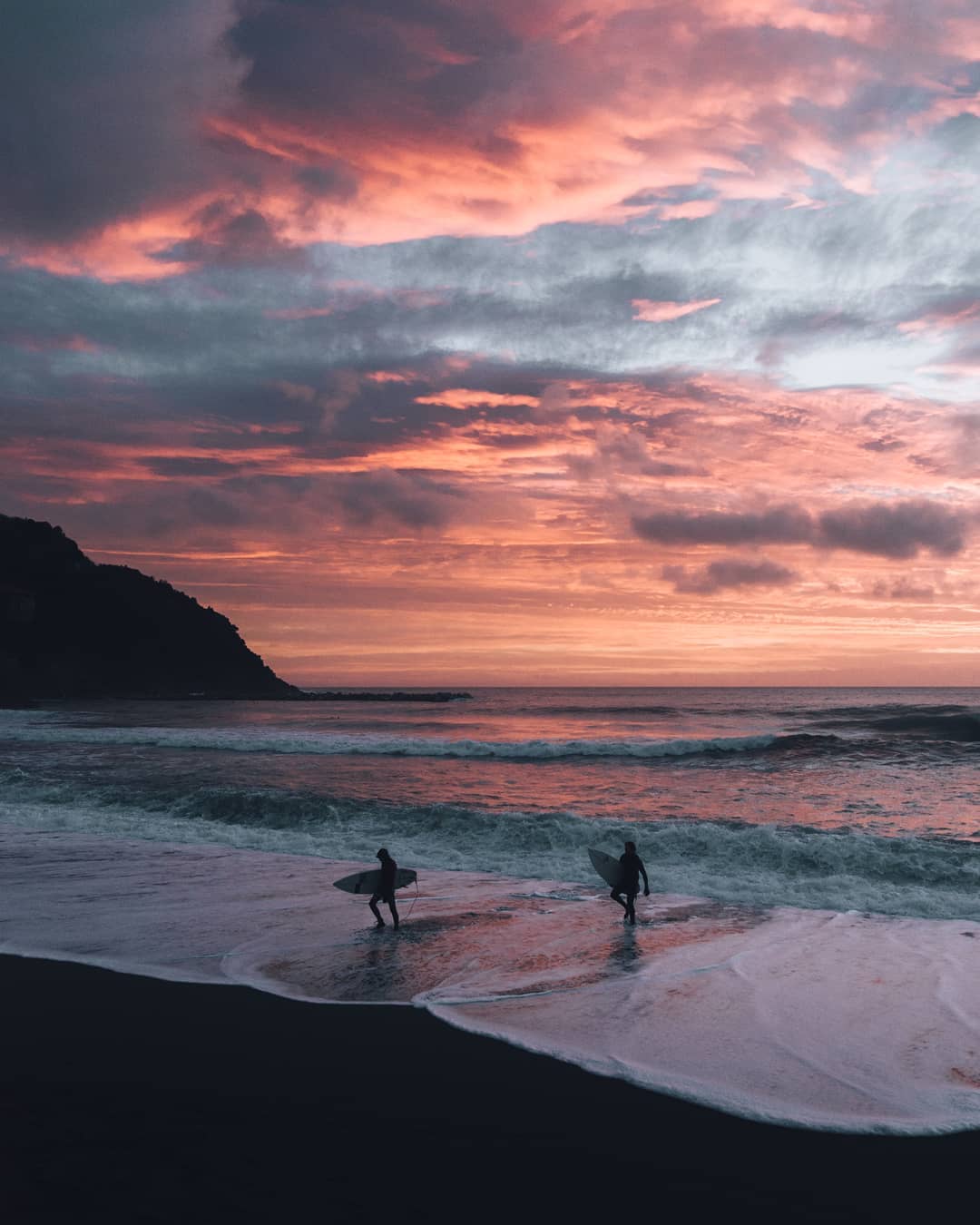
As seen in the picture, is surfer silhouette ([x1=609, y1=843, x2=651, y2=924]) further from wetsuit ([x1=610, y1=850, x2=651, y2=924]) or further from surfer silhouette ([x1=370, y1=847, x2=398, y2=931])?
surfer silhouette ([x1=370, y1=847, x2=398, y2=931])

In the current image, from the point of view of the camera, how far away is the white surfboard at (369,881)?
47.7ft

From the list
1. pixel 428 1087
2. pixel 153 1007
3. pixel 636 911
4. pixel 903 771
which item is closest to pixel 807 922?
pixel 636 911

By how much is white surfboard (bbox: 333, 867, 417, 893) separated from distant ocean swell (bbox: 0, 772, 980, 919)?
176 inches

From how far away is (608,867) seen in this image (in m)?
16.1

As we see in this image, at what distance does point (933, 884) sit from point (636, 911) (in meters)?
6.71

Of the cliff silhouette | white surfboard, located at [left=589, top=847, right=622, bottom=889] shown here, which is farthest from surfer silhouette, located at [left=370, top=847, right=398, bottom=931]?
the cliff silhouette

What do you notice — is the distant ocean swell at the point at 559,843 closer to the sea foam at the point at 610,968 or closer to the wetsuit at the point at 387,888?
the sea foam at the point at 610,968

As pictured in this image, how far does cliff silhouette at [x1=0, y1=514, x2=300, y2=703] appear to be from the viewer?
115750 mm

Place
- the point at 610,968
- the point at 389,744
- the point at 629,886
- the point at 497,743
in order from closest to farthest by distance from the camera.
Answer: the point at 610,968
the point at 629,886
the point at 389,744
the point at 497,743

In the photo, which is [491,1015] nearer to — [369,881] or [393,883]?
[393,883]

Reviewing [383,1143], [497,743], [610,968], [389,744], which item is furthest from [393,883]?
[497,743]

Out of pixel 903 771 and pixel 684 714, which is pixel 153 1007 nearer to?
pixel 903 771

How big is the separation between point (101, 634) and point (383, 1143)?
133m

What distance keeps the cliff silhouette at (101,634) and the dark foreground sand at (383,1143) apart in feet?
360
